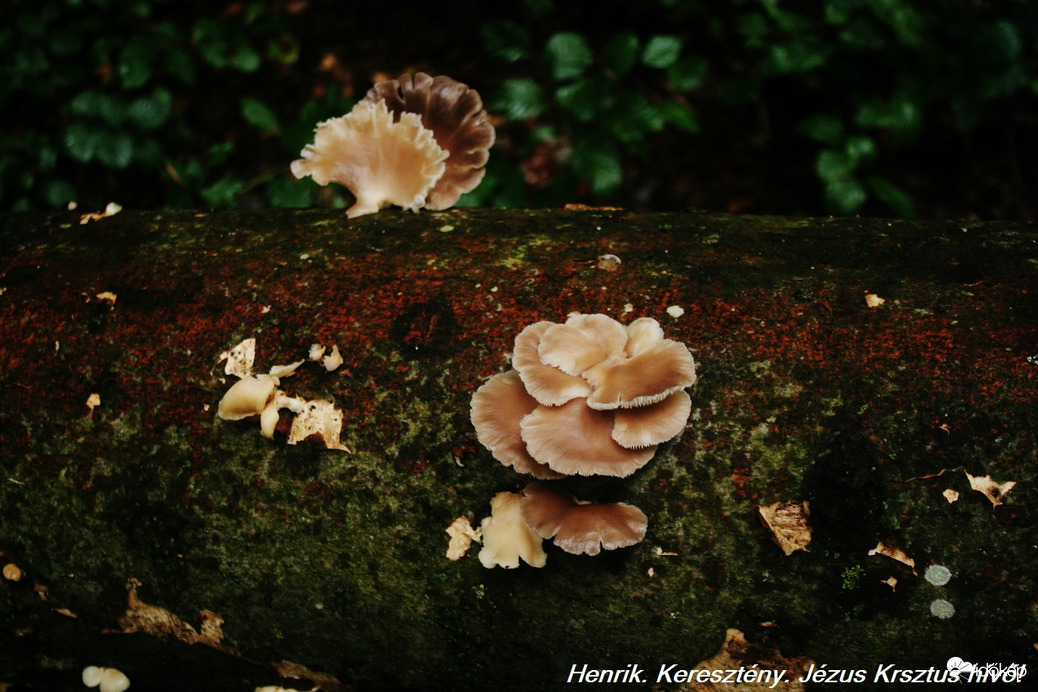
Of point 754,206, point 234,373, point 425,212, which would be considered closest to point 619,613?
point 234,373

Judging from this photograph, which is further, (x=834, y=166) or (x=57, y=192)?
(x=57, y=192)

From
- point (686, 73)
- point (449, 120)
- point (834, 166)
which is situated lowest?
point (834, 166)

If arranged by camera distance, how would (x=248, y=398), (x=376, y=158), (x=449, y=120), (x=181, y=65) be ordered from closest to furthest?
(x=248, y=398), (x=376, y=158), (x=449, y=120), (x=181, y=65)

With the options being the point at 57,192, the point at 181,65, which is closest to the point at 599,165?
the point at 181,65

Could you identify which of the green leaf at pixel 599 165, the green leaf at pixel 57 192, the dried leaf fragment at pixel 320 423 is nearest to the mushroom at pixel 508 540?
the dried leaf fragment at pixel 320 423

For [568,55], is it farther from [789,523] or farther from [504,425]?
[789,523]

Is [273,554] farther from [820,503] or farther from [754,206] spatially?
[754,206]

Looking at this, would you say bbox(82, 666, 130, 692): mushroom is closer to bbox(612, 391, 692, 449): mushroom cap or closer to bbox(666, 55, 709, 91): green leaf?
bbox(612, 391, 692, 449): mushroom cap
